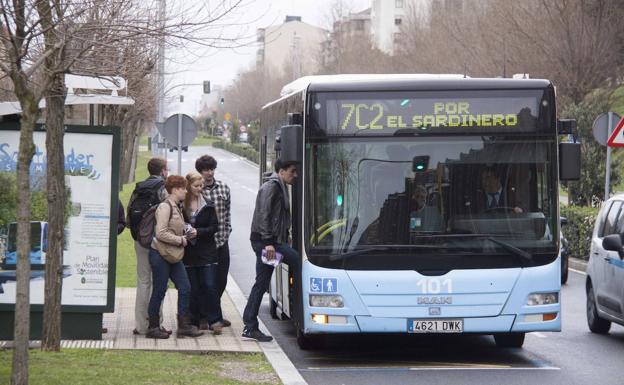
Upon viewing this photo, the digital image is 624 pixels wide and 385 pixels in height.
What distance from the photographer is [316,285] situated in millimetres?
11133

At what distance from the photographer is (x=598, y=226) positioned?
1420 cm

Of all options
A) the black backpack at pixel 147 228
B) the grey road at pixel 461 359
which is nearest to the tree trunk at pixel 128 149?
the grey road at pixel 461 359

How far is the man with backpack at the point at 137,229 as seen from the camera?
12.2m

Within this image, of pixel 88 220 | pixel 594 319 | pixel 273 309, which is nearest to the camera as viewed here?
pixel 88 220

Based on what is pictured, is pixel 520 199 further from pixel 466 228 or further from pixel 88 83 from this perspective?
pixel 88 83

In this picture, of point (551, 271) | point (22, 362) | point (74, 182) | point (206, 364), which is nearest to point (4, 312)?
point (74, 182)

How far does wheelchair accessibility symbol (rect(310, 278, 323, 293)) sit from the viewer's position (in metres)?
11.1

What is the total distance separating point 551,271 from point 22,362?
17.0 feet

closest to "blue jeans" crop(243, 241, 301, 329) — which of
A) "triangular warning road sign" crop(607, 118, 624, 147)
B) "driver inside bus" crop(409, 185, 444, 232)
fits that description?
"driver inside bus" crop(409, 185, 444, 232)

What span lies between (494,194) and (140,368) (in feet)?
11.8

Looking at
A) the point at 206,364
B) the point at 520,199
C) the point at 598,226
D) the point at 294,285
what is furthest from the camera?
the point at 598,226

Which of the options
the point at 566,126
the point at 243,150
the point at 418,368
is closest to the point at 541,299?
the point at 418,368

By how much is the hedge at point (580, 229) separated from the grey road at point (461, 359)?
876cm

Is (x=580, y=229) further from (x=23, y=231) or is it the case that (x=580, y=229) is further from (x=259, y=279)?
(x=23, y=231)
